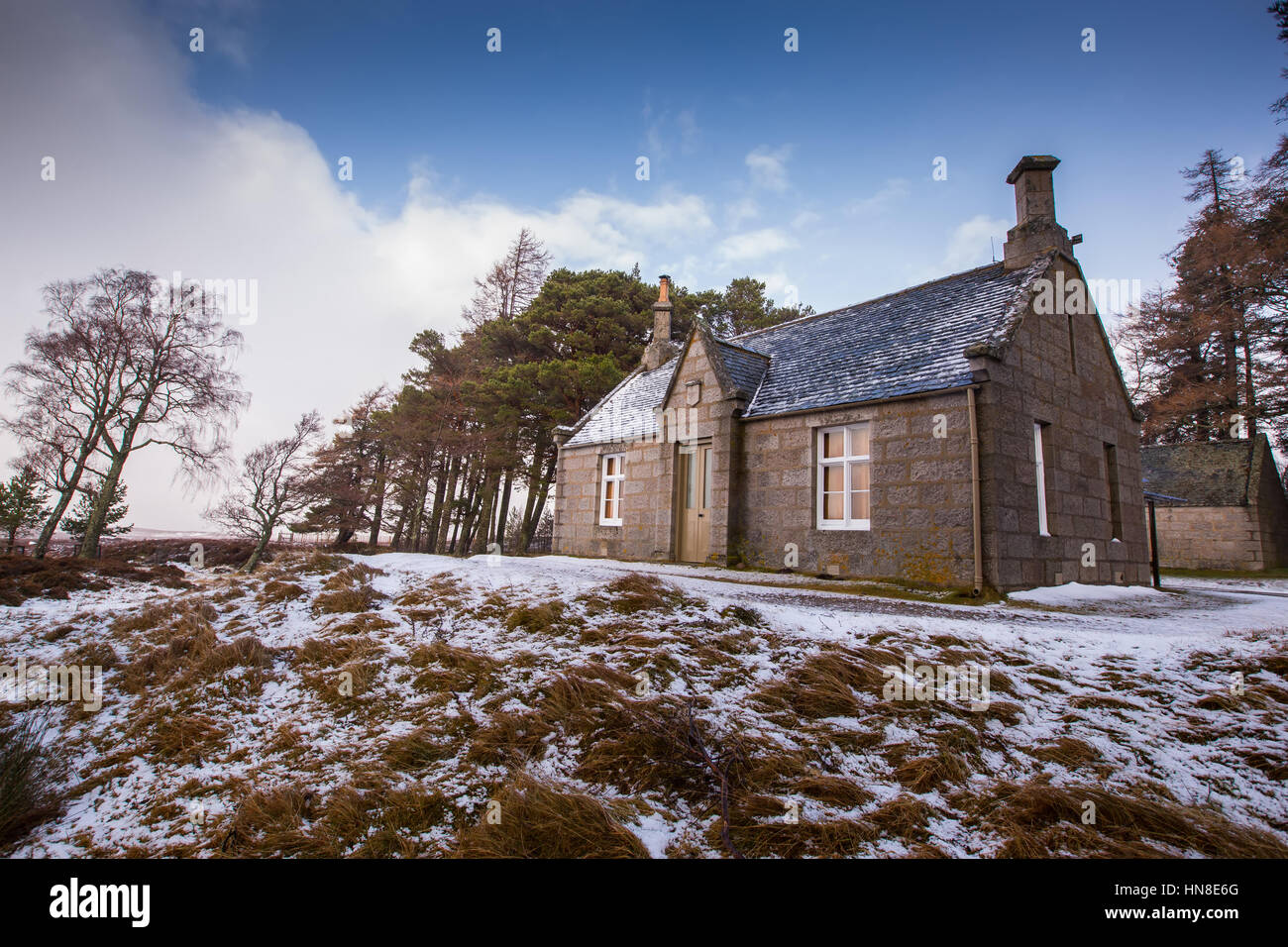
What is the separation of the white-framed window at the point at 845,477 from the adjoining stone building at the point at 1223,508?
70.2ft

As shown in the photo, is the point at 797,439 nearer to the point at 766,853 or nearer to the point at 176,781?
the point at 766,853

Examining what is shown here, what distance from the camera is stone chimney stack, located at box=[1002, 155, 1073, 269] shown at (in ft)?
39.0

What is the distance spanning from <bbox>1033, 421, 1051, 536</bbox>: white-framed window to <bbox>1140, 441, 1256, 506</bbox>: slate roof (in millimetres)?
16675

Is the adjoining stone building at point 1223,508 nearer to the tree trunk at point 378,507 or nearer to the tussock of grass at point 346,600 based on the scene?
the tussock of grass at point 346,600

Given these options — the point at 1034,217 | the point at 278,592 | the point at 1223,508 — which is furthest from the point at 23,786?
the point at 1223,508

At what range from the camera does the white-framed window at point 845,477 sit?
11.1 m

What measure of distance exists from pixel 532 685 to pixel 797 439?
8.76 metres

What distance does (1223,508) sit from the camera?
23.1 metres

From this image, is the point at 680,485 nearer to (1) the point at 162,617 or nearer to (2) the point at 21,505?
(1) the point at 162,617

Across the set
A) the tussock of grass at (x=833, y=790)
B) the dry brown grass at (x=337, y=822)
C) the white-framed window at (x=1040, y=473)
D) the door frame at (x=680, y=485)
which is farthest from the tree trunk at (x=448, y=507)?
the tussock of grass at (x=833, y=790)

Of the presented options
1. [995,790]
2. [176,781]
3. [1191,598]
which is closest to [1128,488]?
[1191,598]

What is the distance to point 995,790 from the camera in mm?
3393

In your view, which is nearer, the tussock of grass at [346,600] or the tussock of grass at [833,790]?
the tussock of grass at [833,790]

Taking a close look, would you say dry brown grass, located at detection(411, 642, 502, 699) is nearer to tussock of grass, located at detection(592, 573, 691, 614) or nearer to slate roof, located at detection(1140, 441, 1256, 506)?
tussock of grass, located at detection(592, 573, 691, 614)
